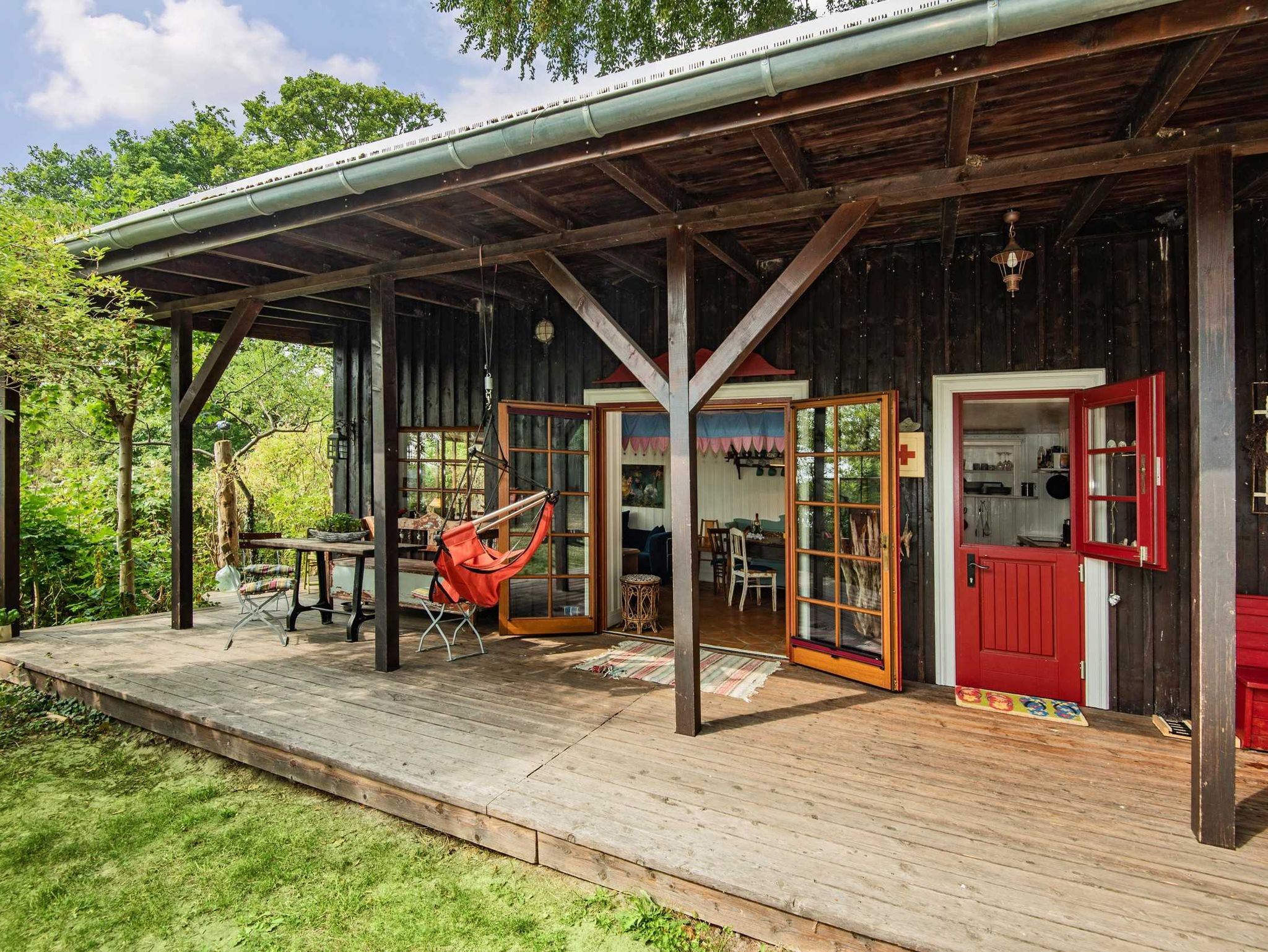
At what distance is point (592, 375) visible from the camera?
17.3 feet

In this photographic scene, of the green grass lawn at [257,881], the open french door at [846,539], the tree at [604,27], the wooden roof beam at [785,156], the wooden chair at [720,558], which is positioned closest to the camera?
the green grass lawn at [257,881]

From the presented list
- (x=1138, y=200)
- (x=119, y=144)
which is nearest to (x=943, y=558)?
(x=1138, y=200)

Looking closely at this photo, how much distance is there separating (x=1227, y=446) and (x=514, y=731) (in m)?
3.17

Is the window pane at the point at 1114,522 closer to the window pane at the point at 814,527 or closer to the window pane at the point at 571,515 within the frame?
the window pane at the point at 814,527

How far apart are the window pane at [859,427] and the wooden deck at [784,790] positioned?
153 centimetres

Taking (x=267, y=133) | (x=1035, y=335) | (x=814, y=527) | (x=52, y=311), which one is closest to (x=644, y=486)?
(x=814, y=527)

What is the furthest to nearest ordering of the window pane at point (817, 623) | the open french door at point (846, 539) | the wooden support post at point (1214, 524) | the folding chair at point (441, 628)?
the folding chair at point (441, 628) → the window pane at point (817, 623) → the open french door at point (846, 539) → the wooden support post at point (1214, 524)

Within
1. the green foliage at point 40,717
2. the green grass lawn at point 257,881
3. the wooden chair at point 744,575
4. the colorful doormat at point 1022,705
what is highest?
the wooden chair at point 744,575

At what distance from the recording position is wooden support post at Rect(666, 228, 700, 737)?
3.04 m

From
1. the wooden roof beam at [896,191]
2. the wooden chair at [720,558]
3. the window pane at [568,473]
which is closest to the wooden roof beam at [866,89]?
the wooden roof beam at [896,191]

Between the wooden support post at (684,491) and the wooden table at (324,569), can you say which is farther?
the wooden table at (324,569)

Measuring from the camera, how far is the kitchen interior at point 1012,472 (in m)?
6.60

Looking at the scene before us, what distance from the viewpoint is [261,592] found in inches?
198

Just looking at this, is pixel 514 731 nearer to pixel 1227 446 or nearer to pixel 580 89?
pixel 580 89
